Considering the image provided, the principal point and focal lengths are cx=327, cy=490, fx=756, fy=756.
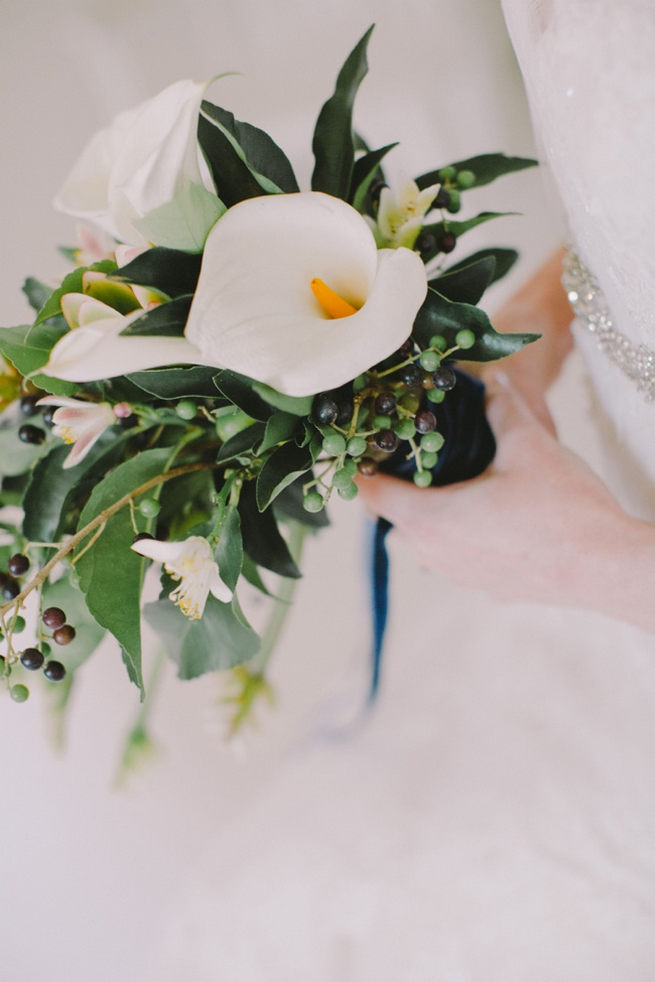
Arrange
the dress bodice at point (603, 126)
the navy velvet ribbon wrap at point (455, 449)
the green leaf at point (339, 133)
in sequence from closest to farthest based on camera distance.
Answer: the dress bodice at point (603, 126) → the green leaf at point (339, 133) → the navy velvet ribbon wrap at point (455, 449)

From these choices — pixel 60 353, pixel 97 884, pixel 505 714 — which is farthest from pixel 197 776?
pixel 60 353

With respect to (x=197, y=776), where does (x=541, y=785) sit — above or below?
above

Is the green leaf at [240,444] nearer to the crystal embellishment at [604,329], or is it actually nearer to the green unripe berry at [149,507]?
the green unripe berry at [149,507]

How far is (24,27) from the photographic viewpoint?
0.81 meters

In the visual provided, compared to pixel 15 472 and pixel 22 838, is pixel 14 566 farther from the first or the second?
pixel 22 838

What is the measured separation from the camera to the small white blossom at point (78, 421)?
0.42 meters

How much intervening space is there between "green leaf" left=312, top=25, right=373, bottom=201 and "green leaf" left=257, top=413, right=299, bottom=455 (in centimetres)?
15

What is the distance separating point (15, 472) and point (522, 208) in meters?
1.07

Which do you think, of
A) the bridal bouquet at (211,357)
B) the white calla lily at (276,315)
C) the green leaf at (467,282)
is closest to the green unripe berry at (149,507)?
the bridal bouquet at (211,357)

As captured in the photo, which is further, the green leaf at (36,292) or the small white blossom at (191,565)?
→ the green leaf at (36,292)

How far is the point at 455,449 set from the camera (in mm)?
570

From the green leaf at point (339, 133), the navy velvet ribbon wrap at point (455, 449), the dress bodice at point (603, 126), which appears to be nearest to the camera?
the dress bodice at point (603, 126)

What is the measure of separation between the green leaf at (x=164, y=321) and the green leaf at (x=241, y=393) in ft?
0.10

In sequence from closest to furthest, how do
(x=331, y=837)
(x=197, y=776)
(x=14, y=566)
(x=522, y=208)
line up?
(x=14, y=566)
(x=331, y=837)
(x=197, y=776)
(x=522, y=208)
